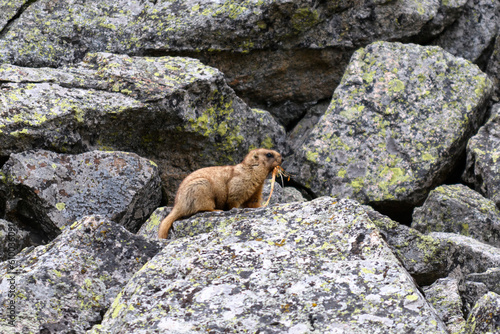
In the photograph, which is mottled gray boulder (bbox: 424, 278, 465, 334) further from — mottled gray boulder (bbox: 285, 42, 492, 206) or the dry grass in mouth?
mottled gray boulder (bbox: 285, 42, 492, 206)

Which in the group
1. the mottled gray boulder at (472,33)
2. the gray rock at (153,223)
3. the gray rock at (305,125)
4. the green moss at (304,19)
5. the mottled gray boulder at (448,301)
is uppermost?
the green moss at (304,19)

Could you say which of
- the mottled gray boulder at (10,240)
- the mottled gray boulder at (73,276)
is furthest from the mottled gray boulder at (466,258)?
the mottled gray boulder at (10,240)

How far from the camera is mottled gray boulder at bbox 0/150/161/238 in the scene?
8680mm

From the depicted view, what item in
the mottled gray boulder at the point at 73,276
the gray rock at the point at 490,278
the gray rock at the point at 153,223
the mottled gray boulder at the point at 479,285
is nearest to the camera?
the mottled gray boulder at the point at 73,276

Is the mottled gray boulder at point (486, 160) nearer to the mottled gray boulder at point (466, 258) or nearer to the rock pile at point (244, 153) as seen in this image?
the rock pile at point (244, 153)

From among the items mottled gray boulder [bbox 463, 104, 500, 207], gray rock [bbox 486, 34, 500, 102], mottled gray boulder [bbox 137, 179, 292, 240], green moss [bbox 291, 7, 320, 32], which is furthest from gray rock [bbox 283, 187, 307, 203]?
gray rock [bbox 486, 34, 500, 102]

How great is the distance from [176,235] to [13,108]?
3588mm

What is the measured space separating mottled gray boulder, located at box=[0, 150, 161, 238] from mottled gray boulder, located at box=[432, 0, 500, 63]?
275 inches

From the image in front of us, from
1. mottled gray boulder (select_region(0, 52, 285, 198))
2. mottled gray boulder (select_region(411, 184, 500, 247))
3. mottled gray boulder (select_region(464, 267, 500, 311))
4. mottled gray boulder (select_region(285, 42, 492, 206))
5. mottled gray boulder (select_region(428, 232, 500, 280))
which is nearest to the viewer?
mottled gray boulder (select_region(464, 267, 500, 311))

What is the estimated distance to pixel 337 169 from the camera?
1052 cm

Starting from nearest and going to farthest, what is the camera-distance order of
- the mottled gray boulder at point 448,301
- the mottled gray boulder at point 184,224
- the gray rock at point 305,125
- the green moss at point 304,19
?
1. the mottled gray boulder at point 448,301
2. the mottled gray boulder at point 184,224
3. the green moss at point 304,19
4. the gray rock at point 305,125

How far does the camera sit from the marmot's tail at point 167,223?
26.4ft

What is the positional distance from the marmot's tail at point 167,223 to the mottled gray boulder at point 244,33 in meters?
4.30

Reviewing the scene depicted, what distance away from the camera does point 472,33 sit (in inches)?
497
